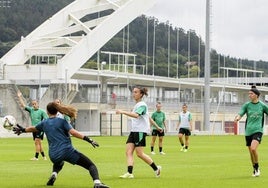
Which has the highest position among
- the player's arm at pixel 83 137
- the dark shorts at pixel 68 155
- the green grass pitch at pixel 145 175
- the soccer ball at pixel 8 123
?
the soccer ball at pixel 8 123

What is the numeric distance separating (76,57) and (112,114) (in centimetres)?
902

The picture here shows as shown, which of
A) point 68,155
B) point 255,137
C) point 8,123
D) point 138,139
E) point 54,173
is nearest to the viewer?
point 68,155

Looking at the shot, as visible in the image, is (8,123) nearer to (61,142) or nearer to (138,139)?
(61,142)

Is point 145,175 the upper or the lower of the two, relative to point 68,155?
lower

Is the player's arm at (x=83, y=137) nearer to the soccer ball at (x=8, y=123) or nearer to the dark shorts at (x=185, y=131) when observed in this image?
the soccer ball at (x=8, y=123)

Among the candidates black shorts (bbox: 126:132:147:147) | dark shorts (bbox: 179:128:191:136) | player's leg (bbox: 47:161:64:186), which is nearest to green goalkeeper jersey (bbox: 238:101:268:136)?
black shorts (bbox: 126:132:147:147)

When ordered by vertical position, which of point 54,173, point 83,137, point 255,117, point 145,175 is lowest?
point 145,175

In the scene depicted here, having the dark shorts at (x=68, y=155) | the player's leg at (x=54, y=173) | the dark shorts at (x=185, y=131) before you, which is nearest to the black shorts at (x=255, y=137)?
the player's leg at (x=54, y=173)

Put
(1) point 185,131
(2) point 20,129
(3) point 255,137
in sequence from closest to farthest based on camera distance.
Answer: (2) point 20,129
(3) point 255,137
(1) point 185,131

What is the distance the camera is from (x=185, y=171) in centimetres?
1917

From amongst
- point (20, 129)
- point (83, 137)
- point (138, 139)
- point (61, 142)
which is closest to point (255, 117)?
point (138, 139)

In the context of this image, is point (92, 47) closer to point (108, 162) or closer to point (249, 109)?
point (108, 162)

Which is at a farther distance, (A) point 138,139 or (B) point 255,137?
(B) point 255,137

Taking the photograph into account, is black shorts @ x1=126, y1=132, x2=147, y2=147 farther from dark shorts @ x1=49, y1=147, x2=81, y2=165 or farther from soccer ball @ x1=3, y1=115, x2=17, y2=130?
dark shorts @ x1=49, y1=147, x2=81, y2=165
